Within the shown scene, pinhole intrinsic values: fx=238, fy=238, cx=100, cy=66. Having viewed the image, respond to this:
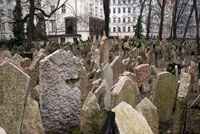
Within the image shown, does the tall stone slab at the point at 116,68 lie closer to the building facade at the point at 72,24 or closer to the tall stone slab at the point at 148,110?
the tall stone slab at the point at 148,110

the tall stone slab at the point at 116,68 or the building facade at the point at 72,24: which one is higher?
the building facade at the point at 72,24

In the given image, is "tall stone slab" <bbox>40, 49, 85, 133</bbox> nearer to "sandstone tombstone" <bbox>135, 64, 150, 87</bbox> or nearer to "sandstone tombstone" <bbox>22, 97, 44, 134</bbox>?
"sandstone tombstone" <bbox>22, 97, 44, 134</bbox>

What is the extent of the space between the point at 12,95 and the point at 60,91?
136 centimetres

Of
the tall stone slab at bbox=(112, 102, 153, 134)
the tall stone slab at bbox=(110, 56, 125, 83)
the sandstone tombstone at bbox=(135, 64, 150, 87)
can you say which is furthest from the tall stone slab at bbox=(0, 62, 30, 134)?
the sandstone tombstone at bbox=(135, 64, 150, 87)

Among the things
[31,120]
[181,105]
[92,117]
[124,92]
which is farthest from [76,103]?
[181,105]

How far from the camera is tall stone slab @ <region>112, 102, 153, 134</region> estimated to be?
8.20 feet

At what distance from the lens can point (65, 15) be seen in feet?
152

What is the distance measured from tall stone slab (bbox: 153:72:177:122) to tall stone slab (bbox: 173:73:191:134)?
2.40 ft

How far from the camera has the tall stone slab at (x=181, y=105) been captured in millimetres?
3596

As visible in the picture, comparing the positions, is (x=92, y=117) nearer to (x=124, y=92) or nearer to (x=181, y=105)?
(x=124, y=92)

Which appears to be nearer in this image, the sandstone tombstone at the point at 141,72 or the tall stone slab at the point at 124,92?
the tall stone slab at the point at 124,92

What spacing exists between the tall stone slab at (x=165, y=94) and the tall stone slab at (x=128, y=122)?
6.05 ft

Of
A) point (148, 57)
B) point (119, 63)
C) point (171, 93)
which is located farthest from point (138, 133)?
point (148, 57)

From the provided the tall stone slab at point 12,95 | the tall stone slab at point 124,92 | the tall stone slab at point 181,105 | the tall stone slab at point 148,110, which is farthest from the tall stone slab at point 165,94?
the tall stone slab at point 12,95
